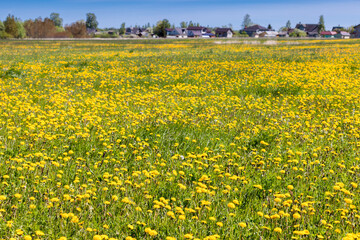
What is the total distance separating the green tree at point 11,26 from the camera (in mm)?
105250

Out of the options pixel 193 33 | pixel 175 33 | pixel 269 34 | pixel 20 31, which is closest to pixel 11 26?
pixel 20 31

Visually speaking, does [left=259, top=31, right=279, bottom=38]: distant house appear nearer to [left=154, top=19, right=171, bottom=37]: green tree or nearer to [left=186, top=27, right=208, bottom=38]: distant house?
[left=186, top=27, right=208, bottom=38]: distant house

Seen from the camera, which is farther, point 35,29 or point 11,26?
point 35,29

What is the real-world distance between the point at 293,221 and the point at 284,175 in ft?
4.02

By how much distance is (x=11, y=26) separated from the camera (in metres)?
105

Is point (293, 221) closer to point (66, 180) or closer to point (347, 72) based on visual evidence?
point (66, 180)

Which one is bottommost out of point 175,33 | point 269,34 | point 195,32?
point 269,34

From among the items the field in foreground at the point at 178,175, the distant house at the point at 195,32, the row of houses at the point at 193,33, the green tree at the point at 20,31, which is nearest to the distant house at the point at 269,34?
the row of houses at the point at 193,33

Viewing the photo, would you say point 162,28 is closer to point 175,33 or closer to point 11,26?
point 175,33

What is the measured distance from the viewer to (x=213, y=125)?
618cm

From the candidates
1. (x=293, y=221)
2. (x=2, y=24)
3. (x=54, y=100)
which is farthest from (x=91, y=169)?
(x=2, y=24)

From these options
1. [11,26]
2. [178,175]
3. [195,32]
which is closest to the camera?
[178,175]

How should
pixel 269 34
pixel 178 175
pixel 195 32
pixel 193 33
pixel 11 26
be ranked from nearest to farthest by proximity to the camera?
1. pixel 178 175
2. pixel 11 26
3. pixel 193 33
4. pixel 195 32
5. pixel 269 34

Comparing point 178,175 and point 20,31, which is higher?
point 20,31
